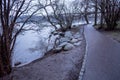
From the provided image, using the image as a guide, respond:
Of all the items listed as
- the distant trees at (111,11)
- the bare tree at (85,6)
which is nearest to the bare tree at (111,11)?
the distant trees at (111,11)

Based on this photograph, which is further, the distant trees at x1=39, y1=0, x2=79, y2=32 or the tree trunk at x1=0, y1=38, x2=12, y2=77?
the distant trees at x1=39, y1=0, x2=79, y2=32

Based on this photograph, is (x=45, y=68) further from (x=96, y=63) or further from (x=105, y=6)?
(x=105, y=6)

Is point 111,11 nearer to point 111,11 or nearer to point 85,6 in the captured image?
point 111,11

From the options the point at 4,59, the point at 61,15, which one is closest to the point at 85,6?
the point at 61,15

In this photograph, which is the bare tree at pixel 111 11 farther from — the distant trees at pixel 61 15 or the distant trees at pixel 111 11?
the distant trees at pixel 61 15

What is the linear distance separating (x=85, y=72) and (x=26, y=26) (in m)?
4.79

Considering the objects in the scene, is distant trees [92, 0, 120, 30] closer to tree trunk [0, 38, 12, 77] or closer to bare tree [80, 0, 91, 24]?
bare tree [80, 0, 91, 24]

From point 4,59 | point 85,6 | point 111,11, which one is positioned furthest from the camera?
point 85,6

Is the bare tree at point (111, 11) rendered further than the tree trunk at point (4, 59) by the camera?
Yes

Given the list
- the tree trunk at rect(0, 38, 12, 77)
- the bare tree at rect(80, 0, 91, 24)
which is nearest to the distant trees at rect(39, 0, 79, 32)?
the bare tree at rect(80, 0, 91, 24)

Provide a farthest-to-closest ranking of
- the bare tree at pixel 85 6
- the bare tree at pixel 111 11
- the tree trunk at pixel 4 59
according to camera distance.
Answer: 1. the bare tree at pixel 85 6
2. the bare tree at pixel 111 11
3. the tree trunk at pixel 4 59

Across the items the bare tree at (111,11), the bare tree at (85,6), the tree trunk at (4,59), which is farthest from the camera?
the bare tree at (85,6)

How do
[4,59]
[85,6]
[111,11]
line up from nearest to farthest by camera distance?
[4,59] → [111,11] → [85,6]

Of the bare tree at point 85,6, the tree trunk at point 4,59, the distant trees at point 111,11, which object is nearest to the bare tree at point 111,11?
the distant trees at point 111,11
